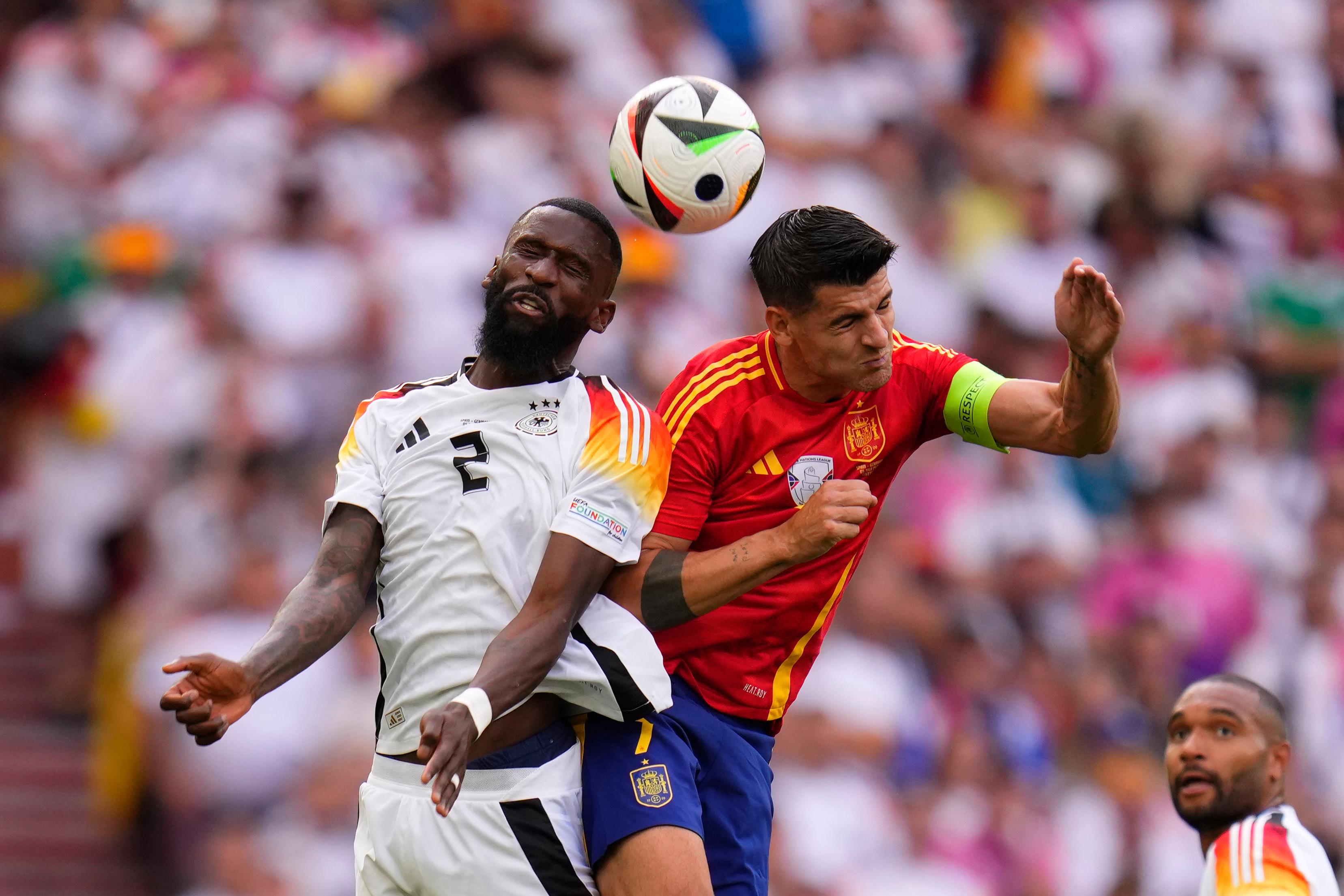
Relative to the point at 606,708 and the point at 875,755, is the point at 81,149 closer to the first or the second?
the point at 875,755

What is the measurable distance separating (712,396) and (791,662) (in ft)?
2.86

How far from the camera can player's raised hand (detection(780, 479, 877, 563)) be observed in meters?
5.00

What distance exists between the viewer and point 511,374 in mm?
5312

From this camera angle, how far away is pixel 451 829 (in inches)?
197

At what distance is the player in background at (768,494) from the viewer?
509 cm

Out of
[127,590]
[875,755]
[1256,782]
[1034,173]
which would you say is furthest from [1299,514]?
[127,590]

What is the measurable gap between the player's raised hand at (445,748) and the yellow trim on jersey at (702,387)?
1.30 m

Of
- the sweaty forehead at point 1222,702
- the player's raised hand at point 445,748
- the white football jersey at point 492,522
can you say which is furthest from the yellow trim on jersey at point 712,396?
the sweaty forehead at point 1222,702

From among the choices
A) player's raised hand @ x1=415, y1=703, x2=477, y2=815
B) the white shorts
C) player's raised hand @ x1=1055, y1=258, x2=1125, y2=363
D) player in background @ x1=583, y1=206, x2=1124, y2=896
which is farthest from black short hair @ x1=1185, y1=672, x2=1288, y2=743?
player's raised hand @ x1=415, y1=703, x2=477, y2=815

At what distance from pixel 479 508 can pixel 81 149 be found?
26.1 ft

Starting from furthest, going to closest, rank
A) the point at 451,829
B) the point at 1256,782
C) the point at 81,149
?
the point at 81,149 < the point at 1256,782 < the point at 451,829

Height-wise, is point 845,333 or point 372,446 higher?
point 845,333

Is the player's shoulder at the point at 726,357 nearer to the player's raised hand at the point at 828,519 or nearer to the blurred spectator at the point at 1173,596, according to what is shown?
the player's raised hand at the point at 828,519

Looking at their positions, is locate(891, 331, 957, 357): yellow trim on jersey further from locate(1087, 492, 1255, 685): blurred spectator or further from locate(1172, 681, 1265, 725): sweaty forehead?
locate(1087, 492, 1255, 685): blurred spectator
